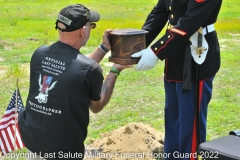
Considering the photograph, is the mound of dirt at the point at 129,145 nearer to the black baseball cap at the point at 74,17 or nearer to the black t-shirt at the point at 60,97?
the black t-shirt at the point at 60,97

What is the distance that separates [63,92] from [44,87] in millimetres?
142

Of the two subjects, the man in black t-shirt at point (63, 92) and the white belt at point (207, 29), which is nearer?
the man in black t-shirt at point (63, 92)

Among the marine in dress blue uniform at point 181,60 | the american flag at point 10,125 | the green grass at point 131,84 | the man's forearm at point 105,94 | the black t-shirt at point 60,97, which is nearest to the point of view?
the black t-shirt at point 60,97

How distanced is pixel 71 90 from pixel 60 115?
180 millimetres

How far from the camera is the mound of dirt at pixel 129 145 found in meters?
4.62

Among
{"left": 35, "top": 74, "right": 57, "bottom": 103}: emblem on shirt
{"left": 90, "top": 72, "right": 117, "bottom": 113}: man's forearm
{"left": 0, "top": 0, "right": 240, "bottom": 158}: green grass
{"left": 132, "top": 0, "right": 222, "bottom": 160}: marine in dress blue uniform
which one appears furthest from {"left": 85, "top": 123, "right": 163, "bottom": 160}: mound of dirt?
{"left": 35, "top": 74, "right": 57, "bottom": 103}: emblem on shirt

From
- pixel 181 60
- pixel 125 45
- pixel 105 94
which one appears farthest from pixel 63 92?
pixel 181 60

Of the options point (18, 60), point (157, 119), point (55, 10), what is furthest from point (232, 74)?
point (55, 10)

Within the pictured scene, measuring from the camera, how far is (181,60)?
3803 millimetres

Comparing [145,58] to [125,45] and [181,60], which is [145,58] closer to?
[125,45]

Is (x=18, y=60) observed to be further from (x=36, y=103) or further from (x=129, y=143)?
(x=36, y=103)

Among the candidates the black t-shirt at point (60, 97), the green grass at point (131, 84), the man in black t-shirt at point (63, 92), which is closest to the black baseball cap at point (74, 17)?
the man in black t-shirt at point (63, 92)

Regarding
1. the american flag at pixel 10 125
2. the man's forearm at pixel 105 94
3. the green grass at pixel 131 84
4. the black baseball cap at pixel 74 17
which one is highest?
the black baseball cap at pixel 74 17

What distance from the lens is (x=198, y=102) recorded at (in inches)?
148
